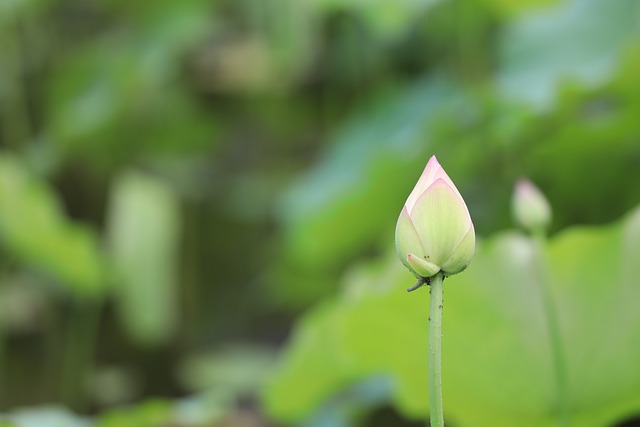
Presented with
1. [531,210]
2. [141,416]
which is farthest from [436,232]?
[141,416]

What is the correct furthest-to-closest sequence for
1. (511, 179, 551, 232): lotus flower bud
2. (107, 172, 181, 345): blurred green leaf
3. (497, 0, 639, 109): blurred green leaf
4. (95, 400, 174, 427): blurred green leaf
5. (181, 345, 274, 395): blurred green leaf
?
(181, 345, 274, 395): blurred green leaf < (107, 172, 181, 345): blurred green leaf < (497, 0, 639, 109): blurred green leaf < (95, 400, 174, 427): blurred green leaf < (511, 179, 551, 232): lotus flower bud

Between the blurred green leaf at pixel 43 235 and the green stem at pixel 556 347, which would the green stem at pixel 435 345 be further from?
the blurred green leaf at pixel 43 235

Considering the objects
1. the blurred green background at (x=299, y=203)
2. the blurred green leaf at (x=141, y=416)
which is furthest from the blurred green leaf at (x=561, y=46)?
the blurred green leaf at (x=141, y=416)

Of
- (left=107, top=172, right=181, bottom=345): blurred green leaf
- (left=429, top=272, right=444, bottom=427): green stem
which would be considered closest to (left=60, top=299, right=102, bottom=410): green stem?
(left=107, top=172, right=181, bottom=345): blurred green leaf

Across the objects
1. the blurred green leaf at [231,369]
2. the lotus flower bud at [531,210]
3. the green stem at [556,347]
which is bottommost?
the green stem at [556,347]

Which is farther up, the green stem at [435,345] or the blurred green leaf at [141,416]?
the blurred green leaf at [141,416]

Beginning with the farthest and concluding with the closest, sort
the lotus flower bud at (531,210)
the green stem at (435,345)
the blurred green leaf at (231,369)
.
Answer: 1. the blurred green leaf at (231,369)
2. the lotus flower bud at (531,210)
3. the green stem at (435,345)

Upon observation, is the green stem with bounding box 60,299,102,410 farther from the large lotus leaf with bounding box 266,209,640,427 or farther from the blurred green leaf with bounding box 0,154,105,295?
the large lotus leaf with bounding box 266,209,640,427

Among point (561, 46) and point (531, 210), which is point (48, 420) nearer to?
point (531, 210)

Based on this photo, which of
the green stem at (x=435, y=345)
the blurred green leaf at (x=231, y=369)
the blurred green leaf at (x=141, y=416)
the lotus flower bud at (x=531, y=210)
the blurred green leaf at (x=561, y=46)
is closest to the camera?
the green stem at (x=435, y=345)

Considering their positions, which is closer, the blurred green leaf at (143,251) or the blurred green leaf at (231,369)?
the blurred green leaf at (143,251)
